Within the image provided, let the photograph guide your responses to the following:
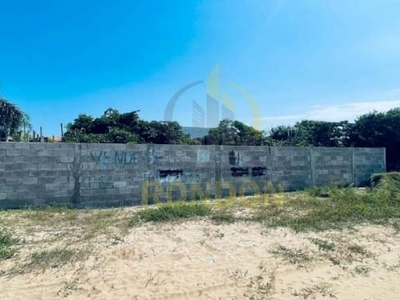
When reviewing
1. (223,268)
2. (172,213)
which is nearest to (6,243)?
(172,213)

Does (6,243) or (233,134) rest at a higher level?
(233,134)

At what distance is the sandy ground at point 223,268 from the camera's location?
116 inches

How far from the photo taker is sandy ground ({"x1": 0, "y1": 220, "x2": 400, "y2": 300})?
9.68ft

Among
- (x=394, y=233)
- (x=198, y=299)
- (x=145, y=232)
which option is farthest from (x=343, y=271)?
(x=145, y=232)

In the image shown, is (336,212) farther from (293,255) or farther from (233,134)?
(233,134)

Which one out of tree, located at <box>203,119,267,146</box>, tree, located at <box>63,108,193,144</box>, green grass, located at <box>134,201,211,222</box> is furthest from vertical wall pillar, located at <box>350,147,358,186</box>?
tree, located at <box>63,108,193,144</box>

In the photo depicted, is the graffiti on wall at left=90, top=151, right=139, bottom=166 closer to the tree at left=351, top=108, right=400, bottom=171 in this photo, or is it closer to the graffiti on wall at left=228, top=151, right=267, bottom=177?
the graffiti on wall at left=228, top=151, right=267, bottom=177

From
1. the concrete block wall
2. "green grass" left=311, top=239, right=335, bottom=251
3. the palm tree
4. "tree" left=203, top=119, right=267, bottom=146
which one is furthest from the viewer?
"tree" left=203, top=119, right=267, bottom=146

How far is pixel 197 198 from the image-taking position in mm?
8305

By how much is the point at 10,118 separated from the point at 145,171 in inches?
234

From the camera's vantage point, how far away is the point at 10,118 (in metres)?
10.3

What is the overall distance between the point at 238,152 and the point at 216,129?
27.0 feet

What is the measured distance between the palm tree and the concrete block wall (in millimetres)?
4800

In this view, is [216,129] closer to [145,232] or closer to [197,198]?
[197,198]
